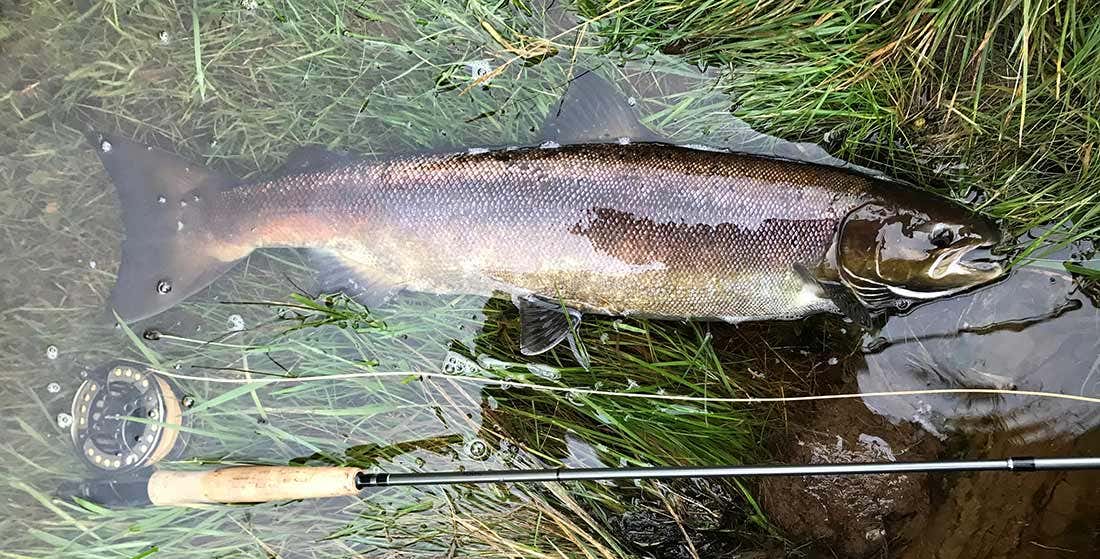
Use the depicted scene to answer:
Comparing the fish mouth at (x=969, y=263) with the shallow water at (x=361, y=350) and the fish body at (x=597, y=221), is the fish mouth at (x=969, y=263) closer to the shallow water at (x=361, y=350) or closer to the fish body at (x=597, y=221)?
the fish body at (x=597, y=221)

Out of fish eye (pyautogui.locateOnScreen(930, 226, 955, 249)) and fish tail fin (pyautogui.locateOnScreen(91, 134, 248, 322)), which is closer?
fish eye (pyautogui.locateOnScreen(930, 226, 955, 249))

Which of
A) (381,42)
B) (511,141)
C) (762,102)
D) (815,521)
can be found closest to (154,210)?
(381,42)

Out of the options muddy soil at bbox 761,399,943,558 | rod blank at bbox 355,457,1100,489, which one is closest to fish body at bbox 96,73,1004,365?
muddy soil at bbox 761,399,943,558

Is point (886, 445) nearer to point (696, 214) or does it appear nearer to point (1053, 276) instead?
point (1053, 276)

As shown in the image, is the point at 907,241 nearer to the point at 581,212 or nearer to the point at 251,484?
the point at 581,212

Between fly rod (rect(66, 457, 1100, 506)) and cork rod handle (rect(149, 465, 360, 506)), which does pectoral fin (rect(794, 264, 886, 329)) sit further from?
cork rod handle (rect(149, 465, 360, 506))

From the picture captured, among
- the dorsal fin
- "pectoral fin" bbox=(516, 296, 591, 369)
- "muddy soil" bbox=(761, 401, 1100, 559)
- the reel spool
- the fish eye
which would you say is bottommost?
"muddy soil" bbox=(761, 401, 1100, 559)
